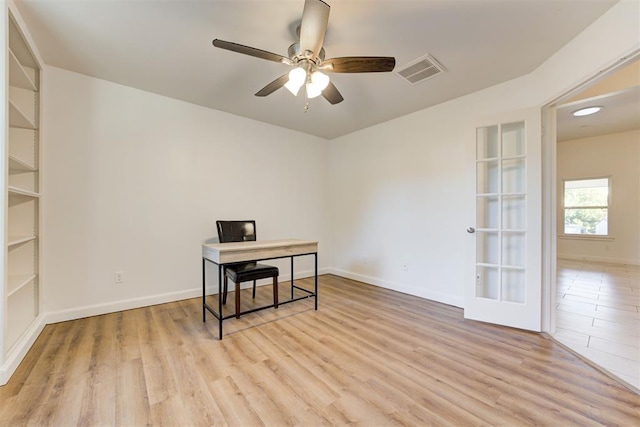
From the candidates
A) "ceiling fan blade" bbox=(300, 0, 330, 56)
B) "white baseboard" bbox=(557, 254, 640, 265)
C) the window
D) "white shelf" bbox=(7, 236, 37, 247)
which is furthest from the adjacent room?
the window

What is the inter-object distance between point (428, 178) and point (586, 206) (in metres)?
5.00

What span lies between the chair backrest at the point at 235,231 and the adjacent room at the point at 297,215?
0.03 m

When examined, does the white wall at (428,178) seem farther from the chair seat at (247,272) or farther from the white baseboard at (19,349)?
the white baseboard at (19,349)

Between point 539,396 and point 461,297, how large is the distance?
149cm

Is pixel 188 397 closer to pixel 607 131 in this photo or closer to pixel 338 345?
pixel 338 345

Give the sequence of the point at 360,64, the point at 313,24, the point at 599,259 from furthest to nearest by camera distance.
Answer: the point at 599,259
the point at 360,64
the point at 313,24

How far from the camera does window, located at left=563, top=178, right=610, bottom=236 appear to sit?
17.9 ft

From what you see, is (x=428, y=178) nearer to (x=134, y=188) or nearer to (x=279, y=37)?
(x=279, y=37)

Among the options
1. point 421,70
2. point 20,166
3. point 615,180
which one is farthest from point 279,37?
point 615,180

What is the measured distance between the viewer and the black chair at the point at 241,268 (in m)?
2.65

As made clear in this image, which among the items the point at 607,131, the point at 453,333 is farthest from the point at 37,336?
the point at 607,131

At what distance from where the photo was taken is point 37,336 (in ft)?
7.25

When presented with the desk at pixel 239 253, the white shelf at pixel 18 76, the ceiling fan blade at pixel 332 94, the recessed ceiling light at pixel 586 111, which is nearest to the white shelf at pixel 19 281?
the desk at pixel 239 253

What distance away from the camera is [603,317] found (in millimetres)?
2705
